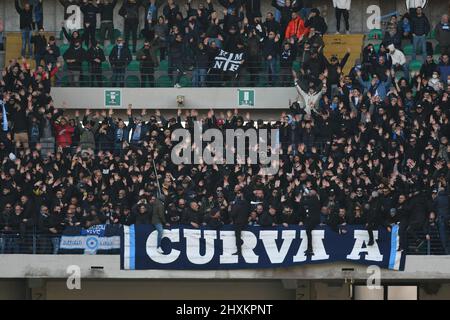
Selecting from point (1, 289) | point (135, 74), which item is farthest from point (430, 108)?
point (1, 289)

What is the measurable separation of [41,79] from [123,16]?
344 cm

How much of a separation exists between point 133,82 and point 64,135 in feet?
11.1

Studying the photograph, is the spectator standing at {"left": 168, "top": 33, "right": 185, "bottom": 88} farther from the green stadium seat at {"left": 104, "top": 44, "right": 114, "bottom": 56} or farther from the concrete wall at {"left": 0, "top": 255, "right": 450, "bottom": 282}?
the concrete wall at {"left": 0, "top": 255, "right": 450, "bottom": 282}

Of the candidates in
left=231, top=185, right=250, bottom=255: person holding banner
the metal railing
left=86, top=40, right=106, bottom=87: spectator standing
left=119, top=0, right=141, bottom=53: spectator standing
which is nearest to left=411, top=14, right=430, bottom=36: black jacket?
the metal railing

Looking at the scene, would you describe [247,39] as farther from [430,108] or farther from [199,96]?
[430,108]

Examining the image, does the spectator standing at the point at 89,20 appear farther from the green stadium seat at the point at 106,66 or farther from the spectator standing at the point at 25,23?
the spectator standing at the point at 25,23

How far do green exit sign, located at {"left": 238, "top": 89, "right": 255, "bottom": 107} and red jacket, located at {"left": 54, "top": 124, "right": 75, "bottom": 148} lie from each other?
443 cm

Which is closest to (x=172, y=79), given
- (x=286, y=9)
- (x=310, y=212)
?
(x=286, y=9)

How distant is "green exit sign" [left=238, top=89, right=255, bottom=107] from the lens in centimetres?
2689

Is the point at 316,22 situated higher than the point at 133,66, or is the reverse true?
the point at 316,22

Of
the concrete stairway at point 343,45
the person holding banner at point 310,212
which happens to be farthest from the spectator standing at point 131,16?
the person holding banner at point 310,212

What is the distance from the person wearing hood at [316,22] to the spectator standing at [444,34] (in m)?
2.69

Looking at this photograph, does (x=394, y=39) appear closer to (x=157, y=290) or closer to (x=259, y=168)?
(x=259, y=168)

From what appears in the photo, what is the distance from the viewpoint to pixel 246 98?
26953 mm
